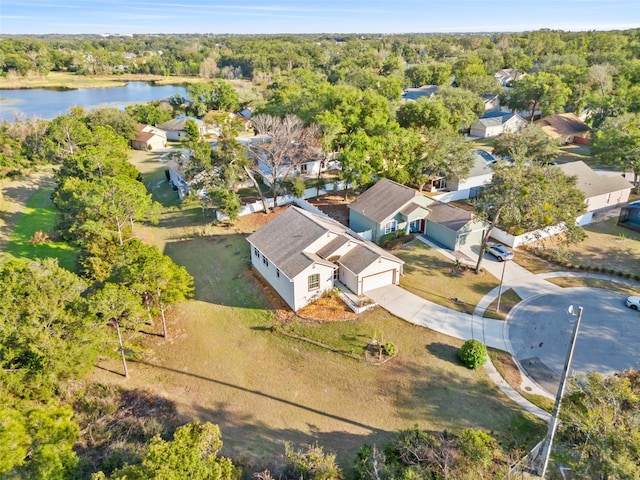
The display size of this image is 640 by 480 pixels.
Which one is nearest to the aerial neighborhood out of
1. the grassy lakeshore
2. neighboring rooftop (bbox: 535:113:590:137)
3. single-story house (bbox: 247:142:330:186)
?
single-story house (bbox: 247:142:330:186)

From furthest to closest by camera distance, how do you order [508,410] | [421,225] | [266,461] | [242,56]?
1. [242,56]
2. [421,225]
3. [508,410]
4. [266,461]

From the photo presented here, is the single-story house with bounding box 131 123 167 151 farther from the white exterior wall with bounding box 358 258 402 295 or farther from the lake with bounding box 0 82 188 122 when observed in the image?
the white exterior wall with bounding box 358 258 402 295

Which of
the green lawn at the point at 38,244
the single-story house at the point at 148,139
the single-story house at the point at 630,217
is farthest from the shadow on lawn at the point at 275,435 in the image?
the single-story house at the point at 148,139

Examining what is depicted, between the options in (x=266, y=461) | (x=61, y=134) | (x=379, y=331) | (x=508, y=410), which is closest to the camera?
(x=266, y=461)

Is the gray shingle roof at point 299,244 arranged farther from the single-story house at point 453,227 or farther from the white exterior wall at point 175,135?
the white exterior wall at point 175,135

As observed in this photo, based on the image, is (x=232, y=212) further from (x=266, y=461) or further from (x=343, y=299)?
(x=266, y=461)

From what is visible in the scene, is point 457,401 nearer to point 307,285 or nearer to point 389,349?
point 389,349

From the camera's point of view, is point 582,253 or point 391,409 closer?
point 391,409

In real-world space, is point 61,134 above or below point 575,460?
above

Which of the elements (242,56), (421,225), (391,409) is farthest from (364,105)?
(242,56)
